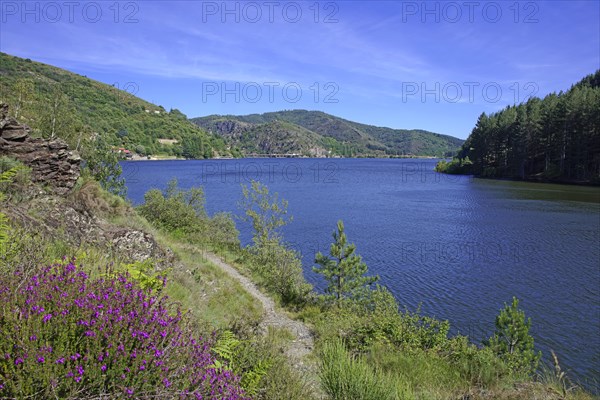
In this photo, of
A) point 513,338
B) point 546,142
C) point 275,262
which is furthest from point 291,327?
point 546,142

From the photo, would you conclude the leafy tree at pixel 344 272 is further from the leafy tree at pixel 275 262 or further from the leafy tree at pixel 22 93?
the leafy tree at pixel 22 93

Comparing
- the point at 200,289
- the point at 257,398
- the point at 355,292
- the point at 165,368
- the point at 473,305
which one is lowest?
the point at 473,305

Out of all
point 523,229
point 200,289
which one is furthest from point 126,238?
point 523,229

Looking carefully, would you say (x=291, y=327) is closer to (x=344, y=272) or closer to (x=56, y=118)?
(x=344, y=272)

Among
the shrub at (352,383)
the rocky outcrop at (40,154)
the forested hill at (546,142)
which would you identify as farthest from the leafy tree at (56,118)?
the forested hill at (546,142)

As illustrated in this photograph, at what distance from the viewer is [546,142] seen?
83.6 meters

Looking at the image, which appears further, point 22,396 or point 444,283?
point 444,283

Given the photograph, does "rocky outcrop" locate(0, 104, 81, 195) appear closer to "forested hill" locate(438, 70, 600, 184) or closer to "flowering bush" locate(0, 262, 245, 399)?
"flowering bush" locate(0, 262, 245, 399)

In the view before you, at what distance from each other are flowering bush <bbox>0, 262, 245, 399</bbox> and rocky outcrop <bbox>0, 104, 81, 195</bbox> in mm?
10994

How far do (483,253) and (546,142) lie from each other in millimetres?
68989

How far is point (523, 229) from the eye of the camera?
121 feet

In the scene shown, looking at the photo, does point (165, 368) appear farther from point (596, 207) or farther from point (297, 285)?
point (596, 207)

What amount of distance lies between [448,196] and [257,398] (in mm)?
63339

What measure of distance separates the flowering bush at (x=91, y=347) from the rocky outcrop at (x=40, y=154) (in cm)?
1099
